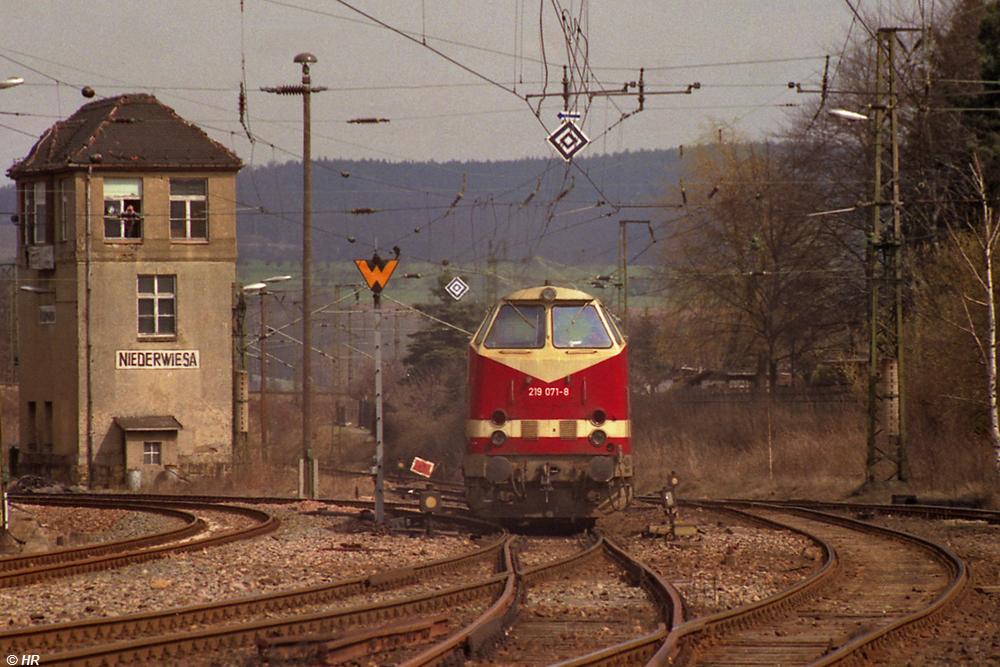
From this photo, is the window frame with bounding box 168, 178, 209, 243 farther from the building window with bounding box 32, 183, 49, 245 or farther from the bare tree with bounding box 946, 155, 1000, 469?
the bare tree with bounding box 946, 155, 1000, 469

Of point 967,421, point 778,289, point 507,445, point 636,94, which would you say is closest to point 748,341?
point 778,289

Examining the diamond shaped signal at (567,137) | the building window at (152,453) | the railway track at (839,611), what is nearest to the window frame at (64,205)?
the building window at (152,453)

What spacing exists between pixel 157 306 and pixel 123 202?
3.35 meters

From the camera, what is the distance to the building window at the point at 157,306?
4291cm

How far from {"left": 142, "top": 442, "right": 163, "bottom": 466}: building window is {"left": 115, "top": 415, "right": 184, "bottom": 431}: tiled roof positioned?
675 millimetres

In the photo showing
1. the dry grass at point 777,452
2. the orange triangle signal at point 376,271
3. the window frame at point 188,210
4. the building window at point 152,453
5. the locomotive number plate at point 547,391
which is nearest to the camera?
the locomotive number plate at point 547,391

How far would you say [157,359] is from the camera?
42719 millimetres

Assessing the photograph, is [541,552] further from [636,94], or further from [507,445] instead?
[636,94]

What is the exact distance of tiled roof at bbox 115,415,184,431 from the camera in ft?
136

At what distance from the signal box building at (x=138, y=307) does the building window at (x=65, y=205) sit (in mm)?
47

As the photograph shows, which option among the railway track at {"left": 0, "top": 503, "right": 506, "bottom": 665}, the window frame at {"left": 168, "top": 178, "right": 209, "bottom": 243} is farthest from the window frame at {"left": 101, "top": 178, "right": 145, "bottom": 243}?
the railway track at {"left": 0, "top": 503, "right": 506, "bottom": 665}

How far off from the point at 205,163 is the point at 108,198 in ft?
10.3

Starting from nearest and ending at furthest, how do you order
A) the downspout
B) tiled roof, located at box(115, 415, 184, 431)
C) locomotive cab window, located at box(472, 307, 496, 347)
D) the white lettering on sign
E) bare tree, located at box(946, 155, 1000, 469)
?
locomotive cab window, located at box(472, 307, 496, 347) < bare tree, located at box(946, 155, 1000, 469) < the downspout < tiled roof, located at box(115, 415, 184, 431) < the white lettering on sign

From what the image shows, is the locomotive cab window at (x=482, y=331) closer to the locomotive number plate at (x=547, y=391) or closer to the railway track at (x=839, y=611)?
the locomotive number plate at (x=547, y=391)
